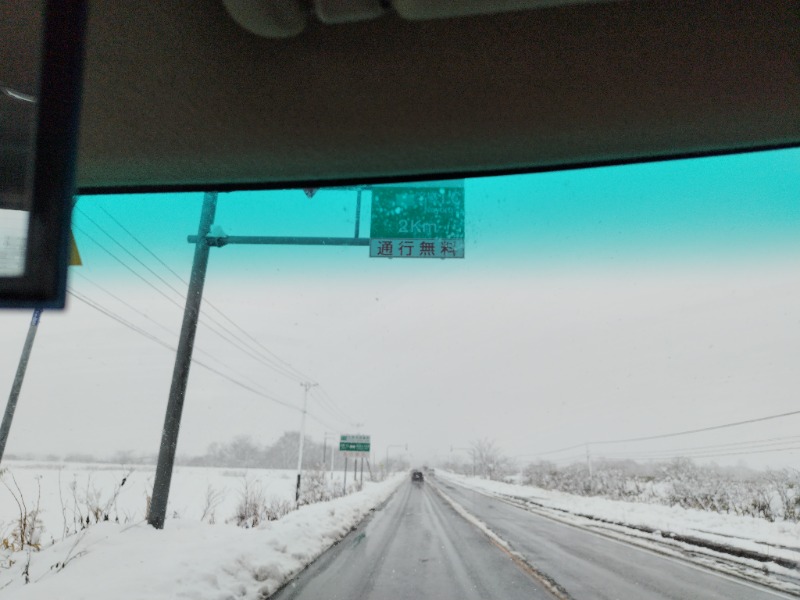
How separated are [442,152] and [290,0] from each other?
5.22 ft

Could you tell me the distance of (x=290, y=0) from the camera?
1.92m

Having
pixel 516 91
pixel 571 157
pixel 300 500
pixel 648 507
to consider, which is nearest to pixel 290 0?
pixel 516 91

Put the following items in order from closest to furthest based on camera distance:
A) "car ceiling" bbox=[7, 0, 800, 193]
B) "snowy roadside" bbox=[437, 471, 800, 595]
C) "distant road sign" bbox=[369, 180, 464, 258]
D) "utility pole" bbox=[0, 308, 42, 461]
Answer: "car ceiling" bbox=[7, 0, 800, 193] → "distant road sign" bbox=[369, 180, 464, 258] → "snowy roadside" bbox=[437, 471, 800, 595] → "utility pole" bbox=[0, 308, 42, 461]

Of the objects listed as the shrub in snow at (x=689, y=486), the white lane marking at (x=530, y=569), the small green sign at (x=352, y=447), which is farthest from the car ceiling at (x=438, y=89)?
the small green sign at (x=352, y=447)

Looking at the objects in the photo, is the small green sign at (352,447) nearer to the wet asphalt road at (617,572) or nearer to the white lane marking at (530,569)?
the white lane marking at (530,569)

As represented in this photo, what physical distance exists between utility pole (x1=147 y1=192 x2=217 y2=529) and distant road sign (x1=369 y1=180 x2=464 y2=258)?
400 centimetres

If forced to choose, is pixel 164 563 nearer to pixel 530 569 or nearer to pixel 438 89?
pixel 530 569

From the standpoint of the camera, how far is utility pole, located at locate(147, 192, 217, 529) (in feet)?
27.9

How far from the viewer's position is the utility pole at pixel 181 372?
27.9ft

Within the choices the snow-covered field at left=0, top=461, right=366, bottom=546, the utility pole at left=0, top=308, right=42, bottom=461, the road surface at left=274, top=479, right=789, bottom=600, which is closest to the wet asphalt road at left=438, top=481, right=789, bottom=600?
the road surface at left=274, top=479, right=789, bottom=600

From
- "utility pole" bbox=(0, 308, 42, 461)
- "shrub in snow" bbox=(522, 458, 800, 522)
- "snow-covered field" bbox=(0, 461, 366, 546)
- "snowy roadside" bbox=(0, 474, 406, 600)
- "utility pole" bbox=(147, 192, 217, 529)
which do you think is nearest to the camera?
"snowy roadside" bbox=(0, 474, 406, 600)

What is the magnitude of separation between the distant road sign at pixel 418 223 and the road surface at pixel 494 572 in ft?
14.3

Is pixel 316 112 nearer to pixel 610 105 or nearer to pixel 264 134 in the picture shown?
pixel 264 134

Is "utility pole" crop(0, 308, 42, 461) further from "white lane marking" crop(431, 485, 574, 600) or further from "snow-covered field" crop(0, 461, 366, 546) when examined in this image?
"white lane marking" crop(431, 485, 574, 600)
